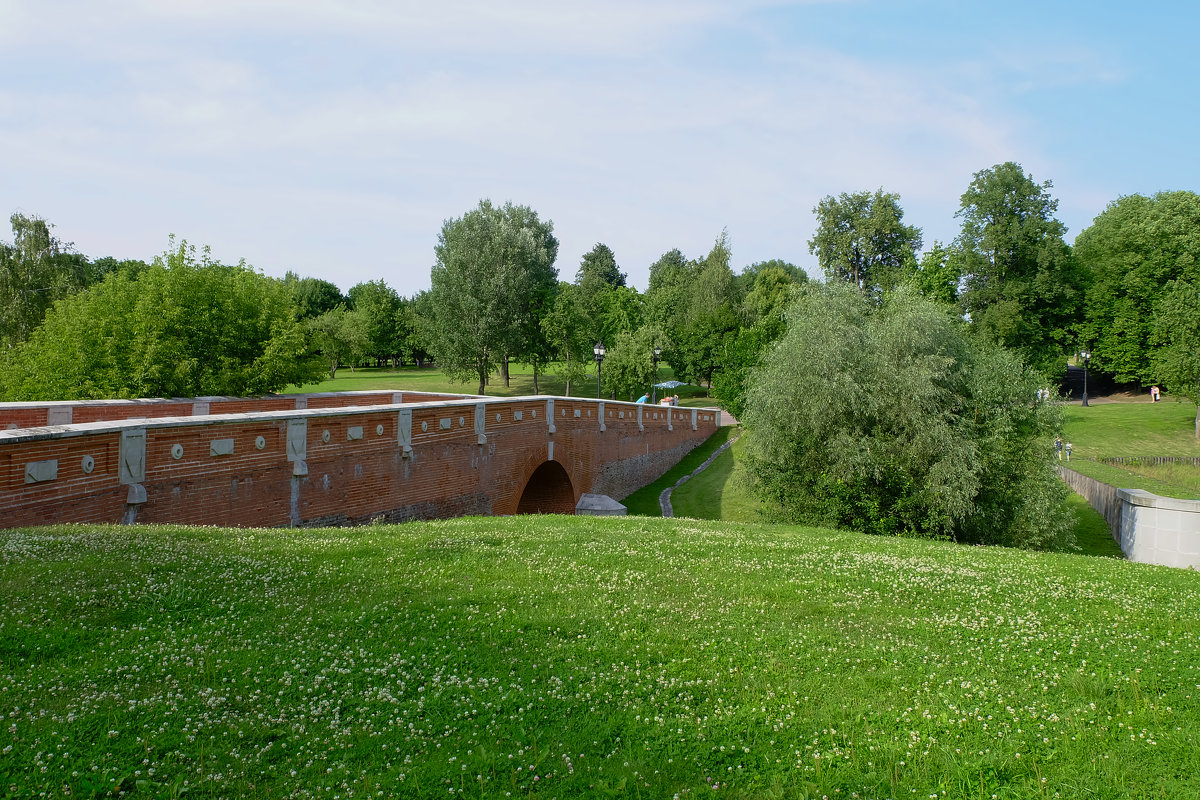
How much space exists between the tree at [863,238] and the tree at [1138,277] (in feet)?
47.7

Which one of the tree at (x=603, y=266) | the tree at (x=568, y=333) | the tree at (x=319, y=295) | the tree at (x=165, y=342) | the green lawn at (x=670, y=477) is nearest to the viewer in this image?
the tree at (x=165, y=342)

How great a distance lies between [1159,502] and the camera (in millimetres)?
18969

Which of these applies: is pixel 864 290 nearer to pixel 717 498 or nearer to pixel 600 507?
pixel 717 498

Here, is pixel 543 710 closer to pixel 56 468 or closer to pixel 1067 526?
pixel 56 468

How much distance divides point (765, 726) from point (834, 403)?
15263mm

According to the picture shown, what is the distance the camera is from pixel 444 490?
51.8ft

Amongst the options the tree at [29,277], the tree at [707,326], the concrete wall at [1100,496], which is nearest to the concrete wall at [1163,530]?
the concrete wall at [1100,496]

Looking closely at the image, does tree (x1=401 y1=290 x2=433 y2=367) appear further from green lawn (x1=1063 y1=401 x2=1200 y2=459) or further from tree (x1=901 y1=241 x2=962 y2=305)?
green lawn (x1=1063 y1=401 x2=1200 y2=459)

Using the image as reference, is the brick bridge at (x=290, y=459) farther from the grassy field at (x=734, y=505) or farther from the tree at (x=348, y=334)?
the tree at (x=348, y=334)

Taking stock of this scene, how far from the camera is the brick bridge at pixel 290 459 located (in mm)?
8531

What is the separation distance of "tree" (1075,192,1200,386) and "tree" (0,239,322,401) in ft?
173

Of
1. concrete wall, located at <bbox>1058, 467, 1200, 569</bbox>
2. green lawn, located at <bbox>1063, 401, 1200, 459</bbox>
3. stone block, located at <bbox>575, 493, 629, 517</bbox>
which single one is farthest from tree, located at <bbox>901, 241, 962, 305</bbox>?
stone block, located at <bbox>575, 493, 629, 517</bbox>

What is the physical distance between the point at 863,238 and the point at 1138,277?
63.9 ft

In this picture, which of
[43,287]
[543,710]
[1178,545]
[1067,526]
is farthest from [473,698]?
[43,287]
